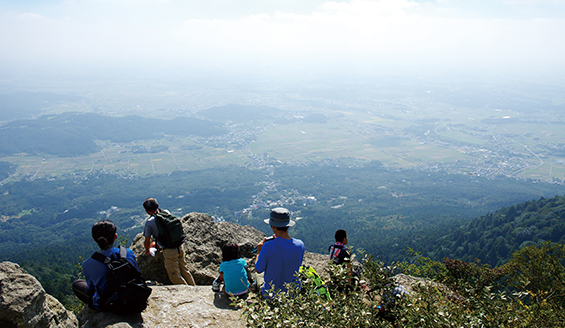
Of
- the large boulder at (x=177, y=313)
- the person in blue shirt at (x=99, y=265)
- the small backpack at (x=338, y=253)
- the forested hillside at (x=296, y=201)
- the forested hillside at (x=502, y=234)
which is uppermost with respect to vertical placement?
the person in blue shirt at (x=99, y=265)

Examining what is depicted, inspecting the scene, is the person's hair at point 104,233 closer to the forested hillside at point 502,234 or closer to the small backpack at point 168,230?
the small backpack at point 168,230

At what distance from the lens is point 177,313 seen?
204 inches

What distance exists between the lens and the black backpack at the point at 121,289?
4.46 m

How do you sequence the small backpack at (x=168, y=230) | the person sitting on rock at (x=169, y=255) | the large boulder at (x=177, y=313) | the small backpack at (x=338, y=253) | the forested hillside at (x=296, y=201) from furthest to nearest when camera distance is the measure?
the forested hillside at (x=296, y=201)
the person sitting on rock at (x=169, y=255)
the small backpack at (x=168, y=230)
the small backpack at (x=338, y=253)
the large boulder at (x=177, y=313)

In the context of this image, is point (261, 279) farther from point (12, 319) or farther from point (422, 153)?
point (422, 153)

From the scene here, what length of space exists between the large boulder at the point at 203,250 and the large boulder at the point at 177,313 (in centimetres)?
232

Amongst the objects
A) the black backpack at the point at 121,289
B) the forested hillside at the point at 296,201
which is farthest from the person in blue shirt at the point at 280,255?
the forested hillside at the point at 296,201

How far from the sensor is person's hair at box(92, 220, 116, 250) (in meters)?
4.50

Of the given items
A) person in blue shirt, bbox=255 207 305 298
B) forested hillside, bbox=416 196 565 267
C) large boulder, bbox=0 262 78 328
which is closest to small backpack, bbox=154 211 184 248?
large boulder, bbox=0 262 78 328

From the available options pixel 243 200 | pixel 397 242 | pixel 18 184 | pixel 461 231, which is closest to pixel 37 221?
pixel 18 184

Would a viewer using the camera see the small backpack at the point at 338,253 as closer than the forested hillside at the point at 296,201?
Yes

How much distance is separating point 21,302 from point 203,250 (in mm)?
4509

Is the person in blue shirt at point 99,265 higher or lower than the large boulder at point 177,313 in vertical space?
higher

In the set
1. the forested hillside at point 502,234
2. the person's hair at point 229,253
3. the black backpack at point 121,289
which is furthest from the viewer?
the forested hillside at point 502,234
